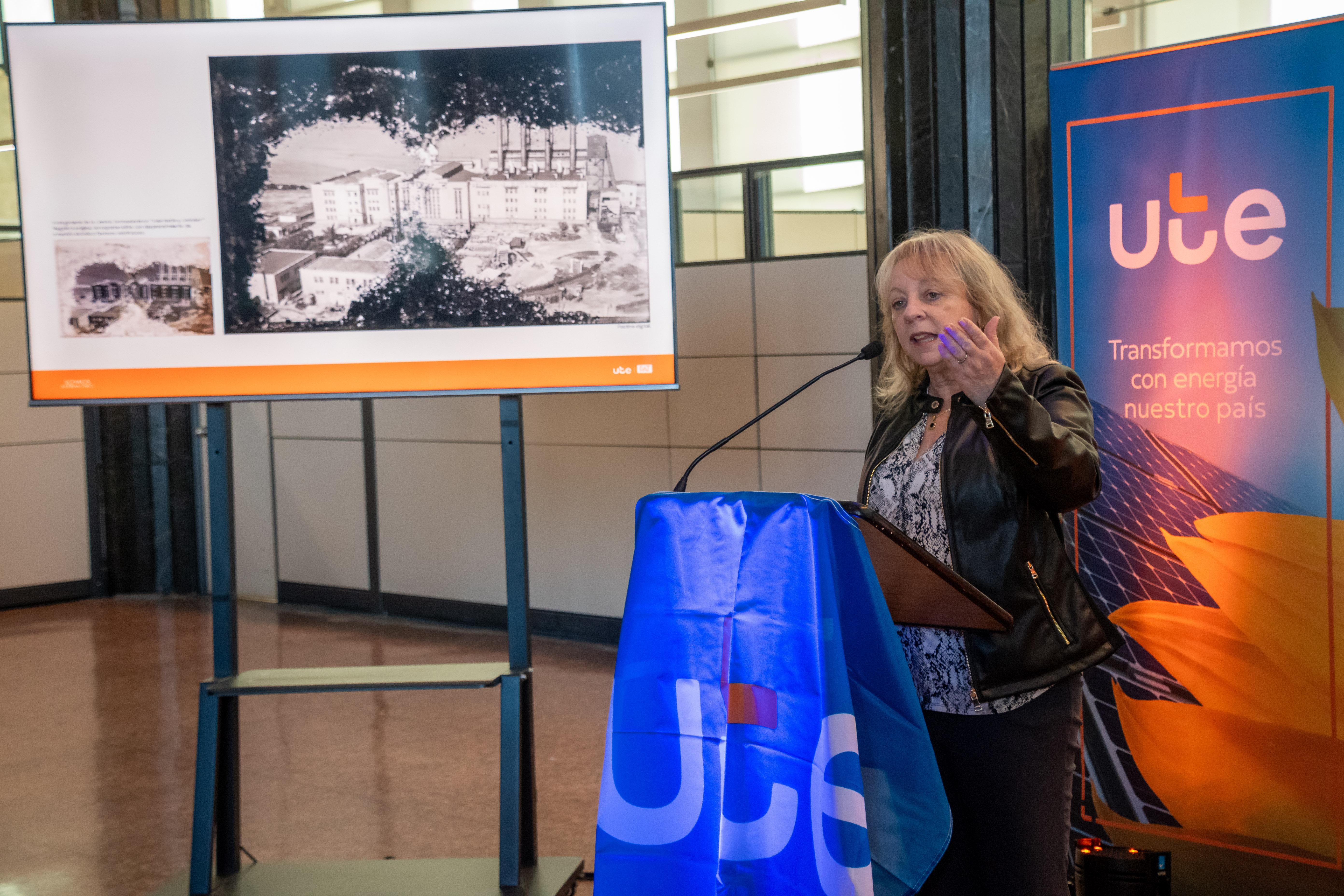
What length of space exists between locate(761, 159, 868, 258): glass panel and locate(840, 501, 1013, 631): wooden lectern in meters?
3.12

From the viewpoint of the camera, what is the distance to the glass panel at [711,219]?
15.3 ft

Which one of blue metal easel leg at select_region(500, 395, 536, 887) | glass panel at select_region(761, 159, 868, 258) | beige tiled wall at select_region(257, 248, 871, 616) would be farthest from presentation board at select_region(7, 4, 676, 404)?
glass panel at select_region(761, 159, 868, 258)

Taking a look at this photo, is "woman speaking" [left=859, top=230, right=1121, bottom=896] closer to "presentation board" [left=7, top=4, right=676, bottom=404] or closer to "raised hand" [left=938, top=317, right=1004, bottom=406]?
"raised hand" [left=938, top=317, right=1004, bottom=406]

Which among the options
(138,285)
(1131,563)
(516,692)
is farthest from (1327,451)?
(138,285)

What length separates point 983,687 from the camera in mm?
1471

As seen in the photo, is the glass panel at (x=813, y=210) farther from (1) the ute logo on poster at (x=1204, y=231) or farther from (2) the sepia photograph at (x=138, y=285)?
(2) the sepia photograph at (x=138, y=285)

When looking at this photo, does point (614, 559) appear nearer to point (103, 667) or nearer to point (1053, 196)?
point (103, 667)

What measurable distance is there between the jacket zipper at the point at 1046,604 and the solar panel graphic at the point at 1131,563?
1.07 m

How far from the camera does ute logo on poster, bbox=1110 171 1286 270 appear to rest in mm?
2242

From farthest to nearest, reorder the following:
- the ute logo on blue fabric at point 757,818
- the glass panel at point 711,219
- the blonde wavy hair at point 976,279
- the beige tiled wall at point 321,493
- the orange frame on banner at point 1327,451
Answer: the beige tiled wall at point 321,493, the glass panel at point 711,219, the orange frame on banner at point 1327,451, the blonde wavy hair at point 976,279, the ute logo on blue fabric at point 757,818

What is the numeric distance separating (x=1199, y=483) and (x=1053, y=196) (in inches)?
28.6

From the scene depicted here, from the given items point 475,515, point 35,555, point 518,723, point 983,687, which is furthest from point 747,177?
point 35,555

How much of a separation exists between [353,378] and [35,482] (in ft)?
16.7

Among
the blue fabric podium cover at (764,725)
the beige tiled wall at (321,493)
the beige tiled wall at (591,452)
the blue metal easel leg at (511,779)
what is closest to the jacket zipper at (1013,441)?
the blue fabric podium cover at (764,725)
